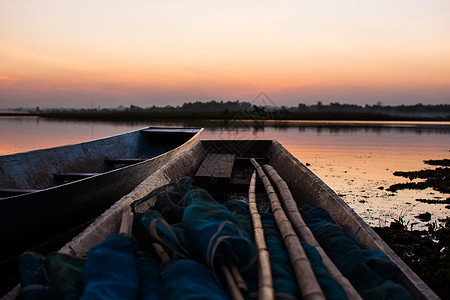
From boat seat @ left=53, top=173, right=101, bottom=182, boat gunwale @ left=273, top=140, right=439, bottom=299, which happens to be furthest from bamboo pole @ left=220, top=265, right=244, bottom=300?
boat seat @ left=53, top=173, right=101, bottom=182

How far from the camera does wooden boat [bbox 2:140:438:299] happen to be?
6.57ft

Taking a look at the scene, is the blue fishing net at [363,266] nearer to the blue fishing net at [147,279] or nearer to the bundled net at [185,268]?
the bundled net at [185,268]

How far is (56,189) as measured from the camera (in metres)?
3.47

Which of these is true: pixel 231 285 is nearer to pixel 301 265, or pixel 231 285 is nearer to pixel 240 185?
pixel 301 265

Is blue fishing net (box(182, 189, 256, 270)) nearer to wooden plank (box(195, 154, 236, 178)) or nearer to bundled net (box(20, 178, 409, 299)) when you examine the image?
bundled net (box(20, 178, 409, 299))

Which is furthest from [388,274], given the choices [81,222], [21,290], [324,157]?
[324,157]

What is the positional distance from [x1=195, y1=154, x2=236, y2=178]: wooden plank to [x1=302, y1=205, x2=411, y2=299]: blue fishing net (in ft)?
8.95

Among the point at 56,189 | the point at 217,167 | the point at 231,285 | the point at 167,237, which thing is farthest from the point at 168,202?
the point at 217,167

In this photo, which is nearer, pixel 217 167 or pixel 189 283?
pixel 189 283

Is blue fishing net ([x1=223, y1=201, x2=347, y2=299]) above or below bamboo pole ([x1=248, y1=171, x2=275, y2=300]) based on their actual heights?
below

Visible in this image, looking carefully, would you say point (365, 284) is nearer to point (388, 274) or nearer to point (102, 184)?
point (388, 274)

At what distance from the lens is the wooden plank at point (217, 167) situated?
16.2 feet

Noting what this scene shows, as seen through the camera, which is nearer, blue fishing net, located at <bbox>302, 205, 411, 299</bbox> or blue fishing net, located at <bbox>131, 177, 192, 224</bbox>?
blue fishing net, located at <bbox>302, 205, 411, 299</bbox>

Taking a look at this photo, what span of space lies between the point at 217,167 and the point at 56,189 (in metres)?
2.82
